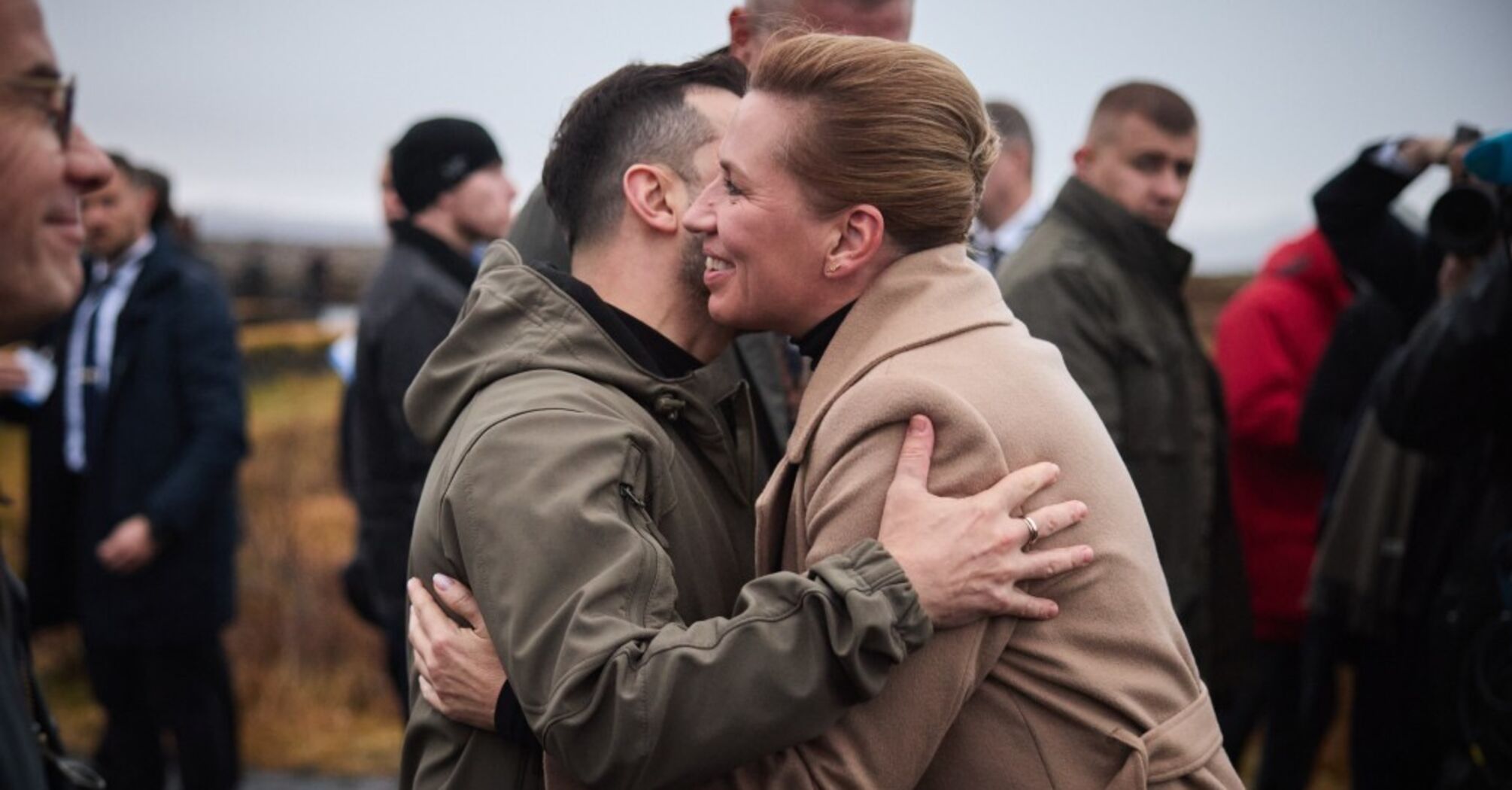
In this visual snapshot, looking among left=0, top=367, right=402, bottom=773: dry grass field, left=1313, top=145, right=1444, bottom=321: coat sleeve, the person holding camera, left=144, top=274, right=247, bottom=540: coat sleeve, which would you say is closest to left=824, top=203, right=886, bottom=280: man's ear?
the person holding camera

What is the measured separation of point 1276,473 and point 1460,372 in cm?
191

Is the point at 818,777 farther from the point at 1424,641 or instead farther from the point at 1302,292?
the point at 1302,292

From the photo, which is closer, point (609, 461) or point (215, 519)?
point (609, 461)

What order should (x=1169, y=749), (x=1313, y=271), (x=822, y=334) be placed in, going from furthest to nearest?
(x=1313, y=271) → (x=822, y=334) → (x=1169, y=749)

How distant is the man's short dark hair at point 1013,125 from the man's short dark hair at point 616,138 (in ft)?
12.7

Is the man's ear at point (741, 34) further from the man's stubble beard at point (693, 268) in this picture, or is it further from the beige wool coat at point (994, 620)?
the beige wool coat at point (994, 620)

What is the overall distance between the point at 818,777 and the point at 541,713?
0.37 m

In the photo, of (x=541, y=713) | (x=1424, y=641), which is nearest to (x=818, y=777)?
(x=541, y=713)

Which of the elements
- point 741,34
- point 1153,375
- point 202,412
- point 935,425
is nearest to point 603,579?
point 935,425

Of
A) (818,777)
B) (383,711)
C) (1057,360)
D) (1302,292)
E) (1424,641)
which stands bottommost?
(383,711)

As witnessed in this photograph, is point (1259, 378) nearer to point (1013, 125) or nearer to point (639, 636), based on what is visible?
point (1013, 125)

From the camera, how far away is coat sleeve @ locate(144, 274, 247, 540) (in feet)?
16.8

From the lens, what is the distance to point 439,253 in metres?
5.01

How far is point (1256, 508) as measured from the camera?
18.0 feet
